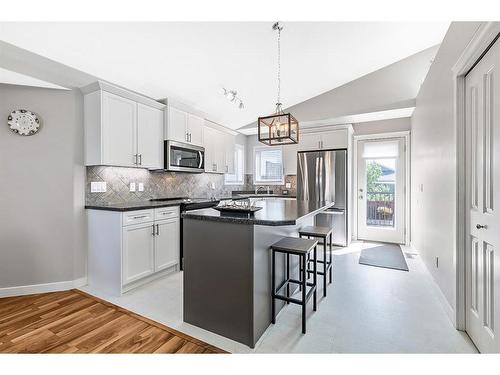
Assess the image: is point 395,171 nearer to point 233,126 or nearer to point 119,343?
point 233,126

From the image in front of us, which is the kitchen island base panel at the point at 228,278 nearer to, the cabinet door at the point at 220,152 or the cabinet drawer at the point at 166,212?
the cabinet drawer at the point at 166,212

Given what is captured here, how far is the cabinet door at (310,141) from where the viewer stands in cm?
476

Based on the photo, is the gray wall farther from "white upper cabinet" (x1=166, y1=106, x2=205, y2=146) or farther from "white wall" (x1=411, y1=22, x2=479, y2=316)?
"white wall" (x1=411, y1=22, x2=479, y2=316)

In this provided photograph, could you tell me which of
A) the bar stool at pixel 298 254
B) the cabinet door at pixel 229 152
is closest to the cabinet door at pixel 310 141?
the cabinet door at pixel 229 152

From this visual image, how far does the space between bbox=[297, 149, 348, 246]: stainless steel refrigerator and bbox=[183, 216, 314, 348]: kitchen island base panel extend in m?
2.84

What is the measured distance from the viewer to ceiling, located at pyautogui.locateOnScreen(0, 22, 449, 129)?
217 cm

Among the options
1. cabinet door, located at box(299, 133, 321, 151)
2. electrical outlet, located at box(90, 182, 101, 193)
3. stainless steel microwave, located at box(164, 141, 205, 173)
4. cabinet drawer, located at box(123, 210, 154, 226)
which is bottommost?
cabinet drawer, located at box(123, 210, 154, 226)

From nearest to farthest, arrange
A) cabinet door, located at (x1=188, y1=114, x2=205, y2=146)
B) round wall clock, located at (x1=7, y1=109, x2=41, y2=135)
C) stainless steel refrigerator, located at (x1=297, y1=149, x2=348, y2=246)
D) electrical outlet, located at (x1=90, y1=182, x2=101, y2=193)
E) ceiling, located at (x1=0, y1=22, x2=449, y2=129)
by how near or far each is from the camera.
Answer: ceiling, located at (x1=0, y1=22, x2=449, y2=129) < round wall clock, located at (x1=7, y1=109, x2=41, y2=135) < electrical outlet, located at (x1=90, y1=182, x2=101, y2=193) < cabinet door, located at (x1=188, y1=114, x2=205, y2=146) < stainless steel refrigerator, located at (x1=297, y1=149, x2=348, y2=246)

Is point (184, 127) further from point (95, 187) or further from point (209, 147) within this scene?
point (95, 187)

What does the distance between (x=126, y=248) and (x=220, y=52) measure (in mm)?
2502

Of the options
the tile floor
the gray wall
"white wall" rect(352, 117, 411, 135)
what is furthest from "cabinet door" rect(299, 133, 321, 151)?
the gray wall

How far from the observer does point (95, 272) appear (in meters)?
2.73
